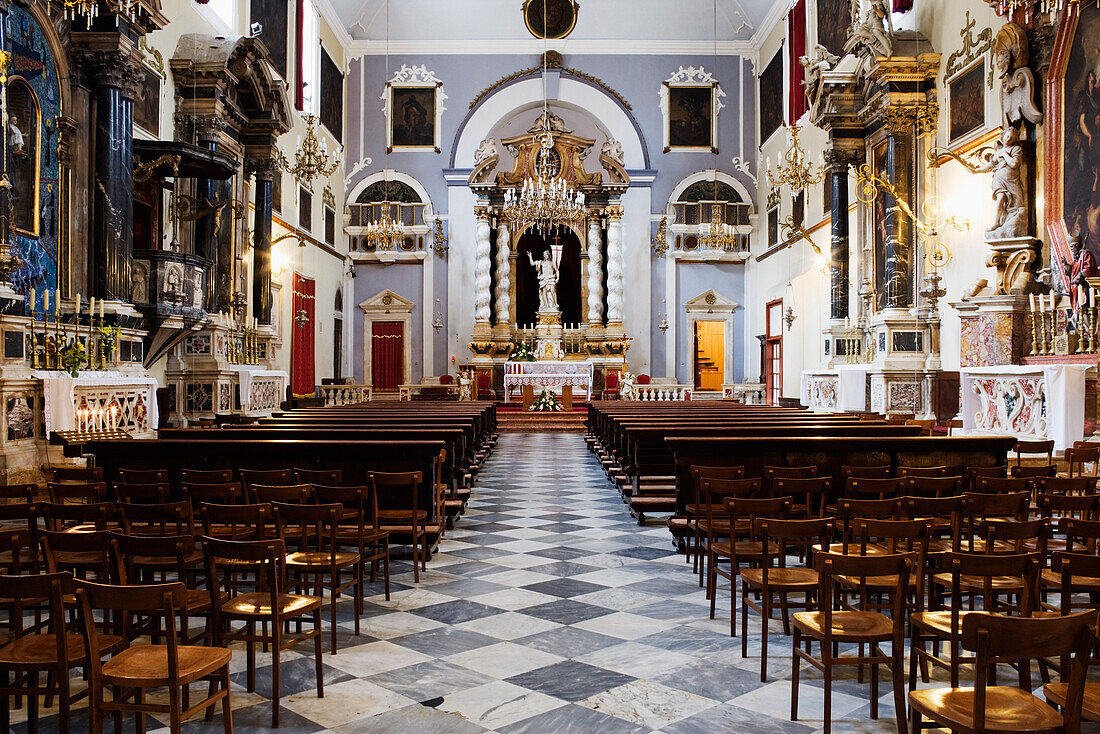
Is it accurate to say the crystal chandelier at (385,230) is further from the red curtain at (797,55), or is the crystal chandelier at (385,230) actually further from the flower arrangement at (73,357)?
the flower arrangement at (73,357)

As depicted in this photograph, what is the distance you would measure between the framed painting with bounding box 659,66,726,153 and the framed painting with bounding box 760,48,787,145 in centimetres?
140

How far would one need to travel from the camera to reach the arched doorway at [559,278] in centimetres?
2762

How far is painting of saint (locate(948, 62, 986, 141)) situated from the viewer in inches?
522

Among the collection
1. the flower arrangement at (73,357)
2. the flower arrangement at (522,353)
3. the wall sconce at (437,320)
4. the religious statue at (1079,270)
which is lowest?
the flower arrangement at (73,357)

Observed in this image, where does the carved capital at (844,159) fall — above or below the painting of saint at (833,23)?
below

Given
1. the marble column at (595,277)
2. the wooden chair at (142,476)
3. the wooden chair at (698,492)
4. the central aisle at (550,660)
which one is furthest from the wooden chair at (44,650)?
the marble column at (595,277)

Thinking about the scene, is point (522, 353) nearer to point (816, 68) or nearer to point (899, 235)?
point (816, 68)

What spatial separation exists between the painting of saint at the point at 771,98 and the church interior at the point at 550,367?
0.25 metres

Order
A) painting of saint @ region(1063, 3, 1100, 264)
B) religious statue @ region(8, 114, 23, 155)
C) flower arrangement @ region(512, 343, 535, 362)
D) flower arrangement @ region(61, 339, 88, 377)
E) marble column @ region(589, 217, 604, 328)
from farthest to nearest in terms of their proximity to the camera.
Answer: marble column @ region(589, 217, 604, 328)
flower arrangement @ region(512, 343, 535, 362)
painting of saint @ region(1063, 3, 1100, 264)
flower arrangement @ region(61, 339, 88, 377)
religious statue @ region(8, 114, 23, 155)

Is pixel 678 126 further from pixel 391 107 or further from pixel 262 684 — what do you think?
pixel 262 684

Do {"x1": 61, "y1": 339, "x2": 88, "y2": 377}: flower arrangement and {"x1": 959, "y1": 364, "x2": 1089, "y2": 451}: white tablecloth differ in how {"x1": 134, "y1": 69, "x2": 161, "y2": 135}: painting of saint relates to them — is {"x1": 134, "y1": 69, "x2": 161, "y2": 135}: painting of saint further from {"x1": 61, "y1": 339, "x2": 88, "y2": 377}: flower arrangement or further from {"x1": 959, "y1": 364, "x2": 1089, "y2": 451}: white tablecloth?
{"x1": 959, "y1": 364, "x2": 1089, "y2": 451}: white tablecloth

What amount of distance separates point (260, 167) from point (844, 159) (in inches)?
443

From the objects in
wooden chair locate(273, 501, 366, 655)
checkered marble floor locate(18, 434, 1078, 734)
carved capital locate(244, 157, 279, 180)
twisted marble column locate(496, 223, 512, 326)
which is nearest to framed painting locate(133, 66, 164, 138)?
carved capital locate(244, 157, 279, 180)

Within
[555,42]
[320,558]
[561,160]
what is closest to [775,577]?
[320,558]
